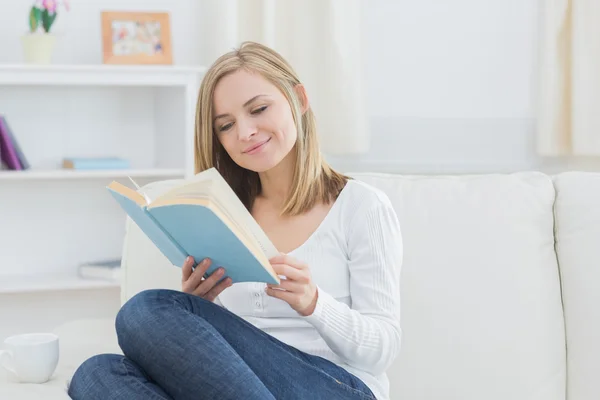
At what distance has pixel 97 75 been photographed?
264cm

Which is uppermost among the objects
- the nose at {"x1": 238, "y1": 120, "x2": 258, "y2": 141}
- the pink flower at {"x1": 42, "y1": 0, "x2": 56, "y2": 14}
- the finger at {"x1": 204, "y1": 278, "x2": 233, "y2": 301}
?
the pink flower at {"x1": 42, "y1": 0, "x2": 56, "y2": 14}

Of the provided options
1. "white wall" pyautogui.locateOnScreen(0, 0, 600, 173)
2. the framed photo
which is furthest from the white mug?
"white wall" pyautogui.locateOnScreen(0, 0, 600, 173)

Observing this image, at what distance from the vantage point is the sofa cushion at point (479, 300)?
1638 millimetres

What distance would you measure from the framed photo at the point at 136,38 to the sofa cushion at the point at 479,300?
131 cm

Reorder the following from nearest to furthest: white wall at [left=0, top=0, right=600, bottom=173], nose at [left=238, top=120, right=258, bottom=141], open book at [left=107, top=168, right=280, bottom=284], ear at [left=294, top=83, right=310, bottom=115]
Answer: open book at [left=107, top=168, right=280, bottom=284], nose at [left=238, top=120, right=258, bottom=141], ear at [left=294, top=83, right=310, bottom=115], white wall at [left=0, top=0, right=600, bottom=173]

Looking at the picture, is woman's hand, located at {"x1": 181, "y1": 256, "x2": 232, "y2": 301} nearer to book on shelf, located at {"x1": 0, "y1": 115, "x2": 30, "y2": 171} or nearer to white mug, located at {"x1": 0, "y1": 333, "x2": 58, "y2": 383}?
white mug, located at {"x1": 0, "y1": 333, "x2": 58, "y2": 383}

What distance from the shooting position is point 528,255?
66.5 inches

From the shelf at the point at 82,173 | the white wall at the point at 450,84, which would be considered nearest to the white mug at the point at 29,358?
the shelf at the point at 82,173

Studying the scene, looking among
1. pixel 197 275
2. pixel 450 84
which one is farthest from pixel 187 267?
pixel 450 84

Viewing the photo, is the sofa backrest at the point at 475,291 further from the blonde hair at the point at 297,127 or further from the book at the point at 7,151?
the book at the point at 7,151

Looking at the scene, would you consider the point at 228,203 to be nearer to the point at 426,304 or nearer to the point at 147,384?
the point at 147,384

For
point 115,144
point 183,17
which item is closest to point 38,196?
point 115,144

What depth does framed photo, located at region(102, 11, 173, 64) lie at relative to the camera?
2.73 metres

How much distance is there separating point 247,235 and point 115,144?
1.81m
